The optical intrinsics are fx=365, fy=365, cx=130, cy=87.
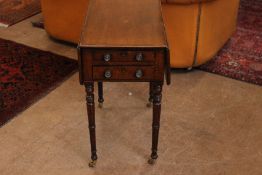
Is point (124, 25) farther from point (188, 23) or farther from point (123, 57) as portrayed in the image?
point (188, 23)


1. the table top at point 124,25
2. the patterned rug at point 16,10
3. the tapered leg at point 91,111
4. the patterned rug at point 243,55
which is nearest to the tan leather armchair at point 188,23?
the patterned rug at point 243,55

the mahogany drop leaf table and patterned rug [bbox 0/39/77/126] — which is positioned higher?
the mahogany drop leaf table

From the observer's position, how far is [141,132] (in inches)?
84.3

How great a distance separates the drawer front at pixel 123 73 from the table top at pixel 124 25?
106 mm

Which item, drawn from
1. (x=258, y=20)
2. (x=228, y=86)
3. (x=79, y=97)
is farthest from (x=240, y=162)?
(x=258, y=20)

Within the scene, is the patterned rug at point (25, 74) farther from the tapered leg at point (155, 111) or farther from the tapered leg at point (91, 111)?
the tapered leg at point (155, 111)

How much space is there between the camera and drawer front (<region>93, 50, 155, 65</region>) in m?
1.55

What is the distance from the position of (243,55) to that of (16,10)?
7.72ft

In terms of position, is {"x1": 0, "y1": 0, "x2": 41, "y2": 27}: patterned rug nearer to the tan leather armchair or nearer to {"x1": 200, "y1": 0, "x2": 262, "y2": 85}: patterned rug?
the tan leather armchair

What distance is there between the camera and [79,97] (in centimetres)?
245

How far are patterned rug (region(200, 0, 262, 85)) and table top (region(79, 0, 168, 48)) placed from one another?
3.49 ft

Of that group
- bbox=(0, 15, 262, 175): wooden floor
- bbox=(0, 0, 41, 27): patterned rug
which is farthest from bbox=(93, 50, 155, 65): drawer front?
bbox=(0, 0, 41, 27): patterned rug

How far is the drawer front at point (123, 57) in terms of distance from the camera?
5.07 feet

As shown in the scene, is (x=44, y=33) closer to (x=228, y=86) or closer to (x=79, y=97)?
(x=79, y=97)
